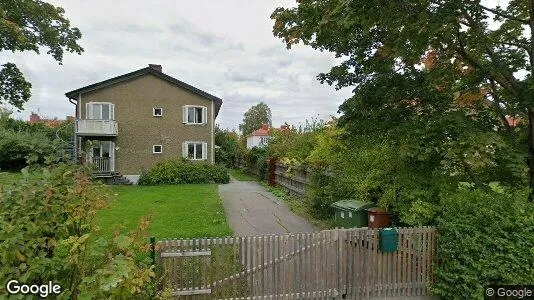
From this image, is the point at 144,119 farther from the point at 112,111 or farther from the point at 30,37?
the point at 30,37

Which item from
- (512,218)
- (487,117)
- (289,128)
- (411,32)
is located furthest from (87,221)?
(289,128)

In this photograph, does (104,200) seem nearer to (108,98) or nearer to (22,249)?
(22,249)

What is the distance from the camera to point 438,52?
6.22 metres

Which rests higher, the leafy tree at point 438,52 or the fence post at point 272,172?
the leafy tree at point 438,52

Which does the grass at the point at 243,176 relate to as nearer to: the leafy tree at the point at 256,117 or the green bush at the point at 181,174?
the green bush at the point at 181,174

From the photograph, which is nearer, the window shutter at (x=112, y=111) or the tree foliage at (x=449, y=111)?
the tree foliage at (x=449, y=111)

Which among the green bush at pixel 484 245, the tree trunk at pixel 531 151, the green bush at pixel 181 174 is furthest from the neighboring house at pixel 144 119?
the tree trunk at pixel 531 151

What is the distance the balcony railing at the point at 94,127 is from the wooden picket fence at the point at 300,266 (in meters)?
19.0

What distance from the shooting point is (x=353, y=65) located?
6.91 metres

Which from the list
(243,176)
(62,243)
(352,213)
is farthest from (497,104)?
(243,176)

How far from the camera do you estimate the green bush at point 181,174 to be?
72.2 ft

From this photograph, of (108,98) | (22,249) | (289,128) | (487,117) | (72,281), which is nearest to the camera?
(22,249)

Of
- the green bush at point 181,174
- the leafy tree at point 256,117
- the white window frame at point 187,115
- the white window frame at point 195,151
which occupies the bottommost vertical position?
the green bush at point 181,174

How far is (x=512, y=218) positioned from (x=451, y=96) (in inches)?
92.3
